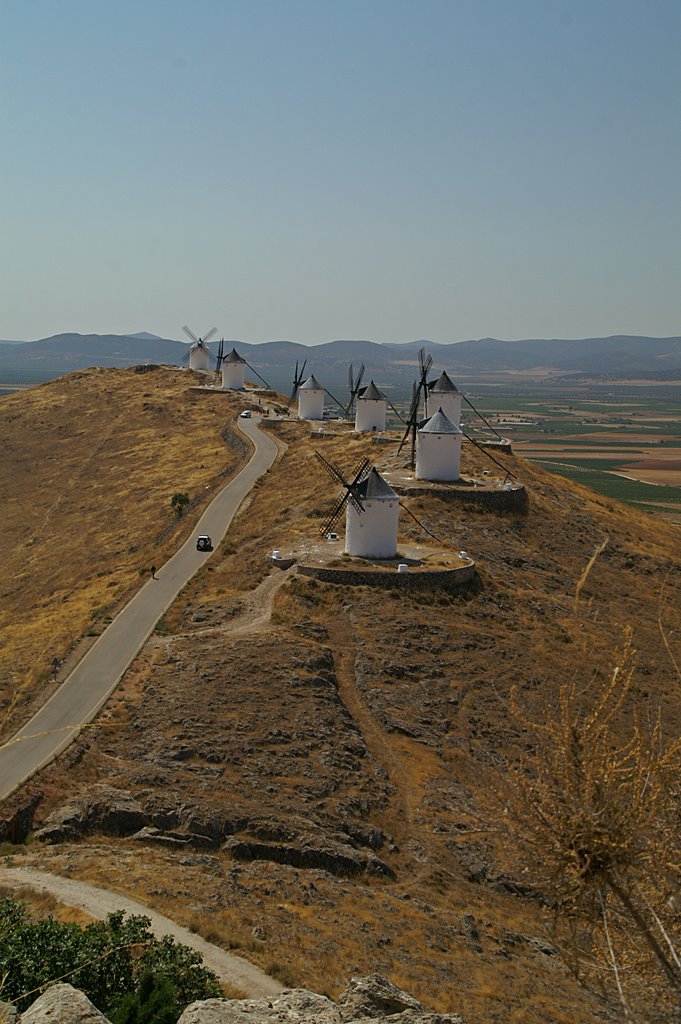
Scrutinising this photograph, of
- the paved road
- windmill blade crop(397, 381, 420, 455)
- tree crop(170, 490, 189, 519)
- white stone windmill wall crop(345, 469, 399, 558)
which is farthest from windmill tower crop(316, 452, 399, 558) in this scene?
tree crop(170, 490, 189, 519)

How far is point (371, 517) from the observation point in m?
34.5

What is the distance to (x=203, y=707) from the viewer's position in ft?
82.1

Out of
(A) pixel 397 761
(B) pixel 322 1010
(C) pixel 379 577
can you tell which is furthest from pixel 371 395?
(B) pixel 322 1010

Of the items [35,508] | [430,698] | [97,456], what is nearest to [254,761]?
[430,698]

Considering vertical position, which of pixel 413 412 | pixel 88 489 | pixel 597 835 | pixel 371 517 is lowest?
pixel 88 489

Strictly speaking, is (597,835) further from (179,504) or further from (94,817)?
(179,504)

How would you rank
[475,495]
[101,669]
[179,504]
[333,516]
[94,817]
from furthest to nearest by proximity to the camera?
1. [179,504]
2. [475,495]
3. [333,516]
4. [101,669]
5. [94,817]

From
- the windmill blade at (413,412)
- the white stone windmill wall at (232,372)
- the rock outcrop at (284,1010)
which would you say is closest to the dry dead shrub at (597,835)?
the rock outcrop at (284,1010)

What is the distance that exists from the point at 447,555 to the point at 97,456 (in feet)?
123

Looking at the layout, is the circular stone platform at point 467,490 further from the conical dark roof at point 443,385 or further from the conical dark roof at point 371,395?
the conical dark roof at point 371,395

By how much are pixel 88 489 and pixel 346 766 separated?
1603 inches

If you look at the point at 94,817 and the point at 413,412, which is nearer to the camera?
the point at 94,817

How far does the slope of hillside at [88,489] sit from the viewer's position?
117 feet

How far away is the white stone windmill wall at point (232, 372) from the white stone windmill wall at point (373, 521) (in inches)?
1897
